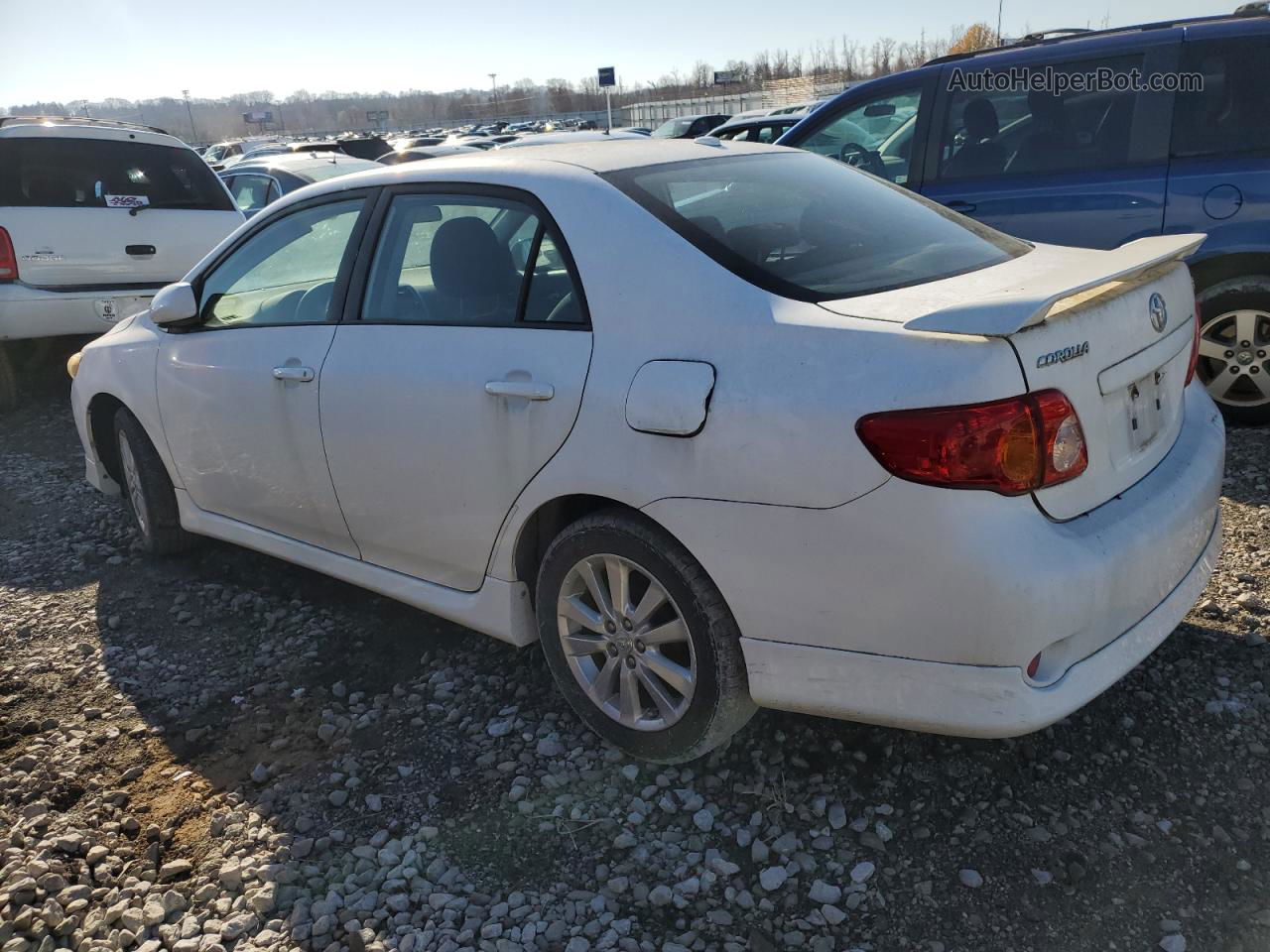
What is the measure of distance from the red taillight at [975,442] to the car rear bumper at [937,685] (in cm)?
42

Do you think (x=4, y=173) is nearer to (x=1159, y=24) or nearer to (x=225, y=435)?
(x=225, y=435)

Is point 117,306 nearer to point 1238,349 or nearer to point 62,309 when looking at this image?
point 62,309

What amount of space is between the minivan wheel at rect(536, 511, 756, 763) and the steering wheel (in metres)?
4.13

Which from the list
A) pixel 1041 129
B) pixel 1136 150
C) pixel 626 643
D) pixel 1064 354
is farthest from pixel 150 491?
pixel 1136 150

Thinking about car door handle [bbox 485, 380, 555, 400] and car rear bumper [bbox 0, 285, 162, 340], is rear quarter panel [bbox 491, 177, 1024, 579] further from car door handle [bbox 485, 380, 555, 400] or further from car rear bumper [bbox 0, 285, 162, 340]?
car rear bumper [bbox 0, 285, 162, 340]

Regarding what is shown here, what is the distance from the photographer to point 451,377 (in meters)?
2.91

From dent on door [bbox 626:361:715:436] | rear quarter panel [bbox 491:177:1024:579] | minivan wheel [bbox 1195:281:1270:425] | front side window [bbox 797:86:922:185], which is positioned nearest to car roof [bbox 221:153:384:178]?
front side window [bbox 797:86:922:185]

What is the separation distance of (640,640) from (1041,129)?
12.9 ft

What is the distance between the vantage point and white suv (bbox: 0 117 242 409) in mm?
6531

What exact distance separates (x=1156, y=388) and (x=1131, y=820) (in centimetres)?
109

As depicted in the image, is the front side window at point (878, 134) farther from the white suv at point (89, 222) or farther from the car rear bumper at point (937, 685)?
the white suv at point (89, 222)

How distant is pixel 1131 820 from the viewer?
2.48 meters

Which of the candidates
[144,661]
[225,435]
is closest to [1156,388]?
[225,435]

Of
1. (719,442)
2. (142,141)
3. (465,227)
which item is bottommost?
(719,442)
